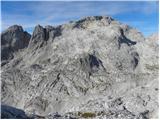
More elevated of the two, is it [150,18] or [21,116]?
[150,18]

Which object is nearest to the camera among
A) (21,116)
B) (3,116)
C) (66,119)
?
(3,116)

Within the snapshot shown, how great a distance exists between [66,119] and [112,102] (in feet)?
425

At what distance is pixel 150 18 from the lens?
189125 mm

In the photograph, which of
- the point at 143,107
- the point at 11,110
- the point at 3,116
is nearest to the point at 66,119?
the point at 11,110

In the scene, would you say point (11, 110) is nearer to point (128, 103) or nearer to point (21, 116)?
point (21, 116)

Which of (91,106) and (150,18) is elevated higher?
(150,18)

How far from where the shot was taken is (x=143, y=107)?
616 ft

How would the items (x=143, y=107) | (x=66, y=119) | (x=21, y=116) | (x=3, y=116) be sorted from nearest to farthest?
(x=3, y=116) → (x=21, y=116) → (x=66, y=119) → (x=143, y=107)

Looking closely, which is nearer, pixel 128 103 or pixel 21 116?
pixel 21 116

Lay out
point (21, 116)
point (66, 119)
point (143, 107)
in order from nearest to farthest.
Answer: point (21, 116), point (66, 119), point (143, 107)

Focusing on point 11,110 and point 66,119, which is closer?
point 11,110

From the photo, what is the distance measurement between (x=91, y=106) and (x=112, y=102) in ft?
36.1

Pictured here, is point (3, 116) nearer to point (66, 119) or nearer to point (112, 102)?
point (66, 119)

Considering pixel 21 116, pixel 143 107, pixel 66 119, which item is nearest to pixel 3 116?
pixel 21 116
